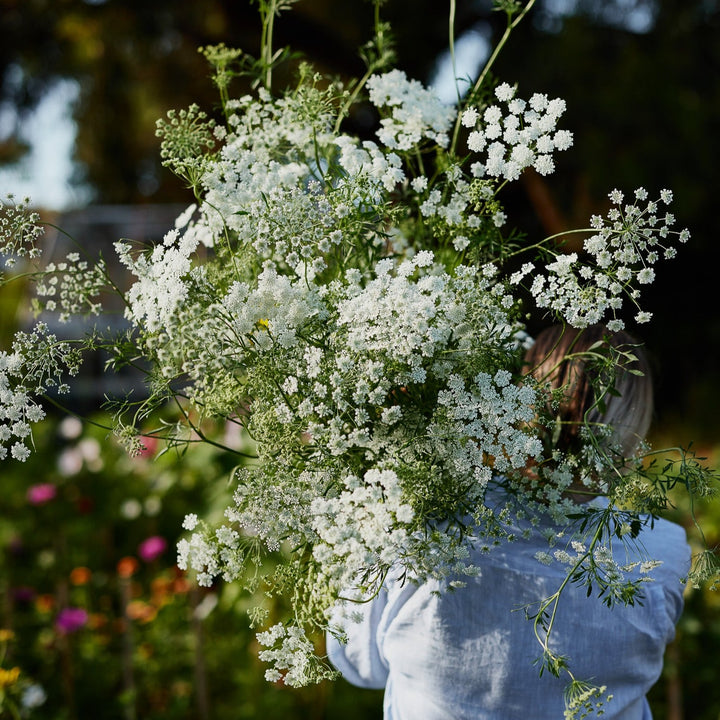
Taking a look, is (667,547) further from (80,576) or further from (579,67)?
(579,67)

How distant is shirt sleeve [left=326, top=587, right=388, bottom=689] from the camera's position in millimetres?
1262

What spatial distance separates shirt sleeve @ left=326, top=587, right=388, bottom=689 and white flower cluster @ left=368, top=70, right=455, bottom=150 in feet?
2.32

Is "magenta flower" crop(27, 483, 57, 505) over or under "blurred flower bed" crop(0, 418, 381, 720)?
over

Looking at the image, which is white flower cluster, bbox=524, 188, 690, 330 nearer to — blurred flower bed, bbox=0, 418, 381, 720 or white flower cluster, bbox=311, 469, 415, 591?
white flower cluster, bbox=311, 469, 415, 591

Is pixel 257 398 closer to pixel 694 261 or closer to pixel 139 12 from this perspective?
pixel 139 12

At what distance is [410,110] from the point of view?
118 centimetres

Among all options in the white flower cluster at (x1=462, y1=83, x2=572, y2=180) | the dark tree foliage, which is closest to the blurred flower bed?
the white flower cluster at (x1=462, y1=83, x2=572, y2=180)

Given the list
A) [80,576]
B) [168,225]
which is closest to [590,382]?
[80,576]

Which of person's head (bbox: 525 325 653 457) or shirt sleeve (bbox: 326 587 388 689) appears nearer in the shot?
person's head (bbox: 525 325 653 457)

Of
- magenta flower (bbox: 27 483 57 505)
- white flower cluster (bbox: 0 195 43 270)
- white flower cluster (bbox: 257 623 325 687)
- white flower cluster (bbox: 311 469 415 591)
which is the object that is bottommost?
magenta flower (bbox: 27 483 57 505)

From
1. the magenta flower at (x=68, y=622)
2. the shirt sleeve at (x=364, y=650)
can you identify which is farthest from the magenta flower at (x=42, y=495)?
the shirt sleeve at (x=364, y=650)

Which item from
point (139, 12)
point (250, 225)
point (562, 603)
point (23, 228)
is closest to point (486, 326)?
point (250, 225)

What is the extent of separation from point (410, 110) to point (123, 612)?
2.13m

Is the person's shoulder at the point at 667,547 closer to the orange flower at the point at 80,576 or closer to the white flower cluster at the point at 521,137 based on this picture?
the white flower cluster at the point at 521,137
